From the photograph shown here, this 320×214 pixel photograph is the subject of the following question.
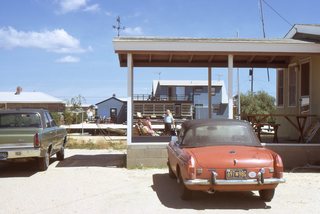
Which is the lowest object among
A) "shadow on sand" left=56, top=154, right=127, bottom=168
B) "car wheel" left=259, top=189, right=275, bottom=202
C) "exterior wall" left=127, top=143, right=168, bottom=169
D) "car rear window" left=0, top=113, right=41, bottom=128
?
"shadow on sand" left=56, top=154, right=127, bottom=168

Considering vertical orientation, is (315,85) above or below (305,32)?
below

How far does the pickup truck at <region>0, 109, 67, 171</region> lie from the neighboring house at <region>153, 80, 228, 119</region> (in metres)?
39.3

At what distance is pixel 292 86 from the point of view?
1616 centimetres

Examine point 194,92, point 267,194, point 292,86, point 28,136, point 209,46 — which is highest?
point 194,92

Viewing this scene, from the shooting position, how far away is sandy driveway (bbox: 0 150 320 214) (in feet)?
24.3

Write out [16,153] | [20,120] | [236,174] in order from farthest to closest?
[20,120] < [16,153] < [236,174]

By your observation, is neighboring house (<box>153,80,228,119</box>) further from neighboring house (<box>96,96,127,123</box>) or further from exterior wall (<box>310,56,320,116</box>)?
exterior wall (<box>310,56,320,116</box>)

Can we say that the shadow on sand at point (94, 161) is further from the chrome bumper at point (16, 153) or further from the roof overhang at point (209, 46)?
the roof overhang at point (209, 46)

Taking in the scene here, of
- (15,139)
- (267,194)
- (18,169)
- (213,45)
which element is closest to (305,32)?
(213,45)

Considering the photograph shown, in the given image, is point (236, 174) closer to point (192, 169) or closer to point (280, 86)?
point (192, 169)

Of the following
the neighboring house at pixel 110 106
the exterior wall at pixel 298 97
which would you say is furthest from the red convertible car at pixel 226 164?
the neighboring house at pixel 110 106

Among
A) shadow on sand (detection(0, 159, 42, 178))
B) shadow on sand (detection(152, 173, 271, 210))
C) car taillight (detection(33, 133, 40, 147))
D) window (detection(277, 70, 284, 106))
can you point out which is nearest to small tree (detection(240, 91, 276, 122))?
window (detection(277, 70, 284, 106))

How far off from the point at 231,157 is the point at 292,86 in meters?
9.44

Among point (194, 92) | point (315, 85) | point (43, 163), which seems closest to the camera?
point (43, 163)
